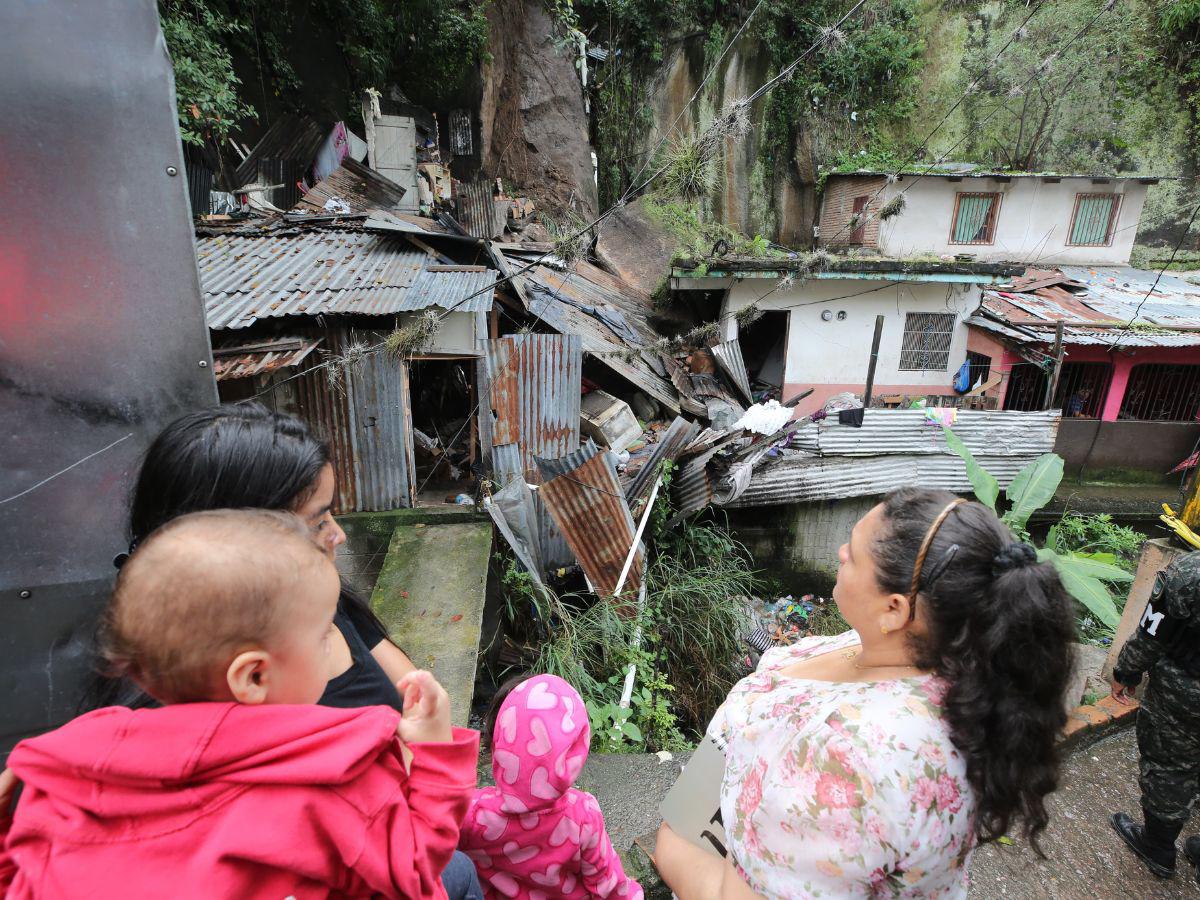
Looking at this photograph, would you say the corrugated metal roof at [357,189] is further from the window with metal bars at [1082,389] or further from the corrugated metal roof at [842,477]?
the window with metal bars at [1082,389]

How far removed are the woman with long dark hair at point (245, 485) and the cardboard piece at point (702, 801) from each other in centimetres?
64

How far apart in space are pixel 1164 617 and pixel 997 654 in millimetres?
2491

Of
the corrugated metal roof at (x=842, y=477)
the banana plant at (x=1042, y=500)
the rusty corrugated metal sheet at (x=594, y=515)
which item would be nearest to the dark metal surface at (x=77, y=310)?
the rusty corrugated metal sheet at (x=594, y=515)

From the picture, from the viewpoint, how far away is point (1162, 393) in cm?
1142

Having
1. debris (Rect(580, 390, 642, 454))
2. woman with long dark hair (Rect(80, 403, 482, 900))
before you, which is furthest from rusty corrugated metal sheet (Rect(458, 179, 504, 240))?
woman with long dark hair (Rect(80, 403, 482, 900))

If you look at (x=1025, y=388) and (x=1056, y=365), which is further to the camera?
(x=1025, y=388)

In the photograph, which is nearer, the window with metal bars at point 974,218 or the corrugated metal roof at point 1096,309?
the corrugated metal roof at point 1096,309

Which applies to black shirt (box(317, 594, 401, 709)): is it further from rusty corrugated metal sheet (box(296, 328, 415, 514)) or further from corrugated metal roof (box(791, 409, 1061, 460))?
corrugated metal roof (box(791, 409, 1061, 460))

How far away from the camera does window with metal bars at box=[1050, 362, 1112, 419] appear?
11.3m

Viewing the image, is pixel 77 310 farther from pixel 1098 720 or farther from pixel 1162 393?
pixel 1162 393

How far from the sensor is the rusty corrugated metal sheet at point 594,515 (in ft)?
18.7

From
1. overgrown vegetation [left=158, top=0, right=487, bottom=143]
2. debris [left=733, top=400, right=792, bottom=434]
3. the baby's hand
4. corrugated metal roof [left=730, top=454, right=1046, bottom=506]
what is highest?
overgrown vegetation [left=158, top=0, right=487, bottom=143]

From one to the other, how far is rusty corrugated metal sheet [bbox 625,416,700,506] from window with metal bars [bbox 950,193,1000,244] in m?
12.5

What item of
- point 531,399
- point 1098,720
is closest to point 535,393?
point 531,399
